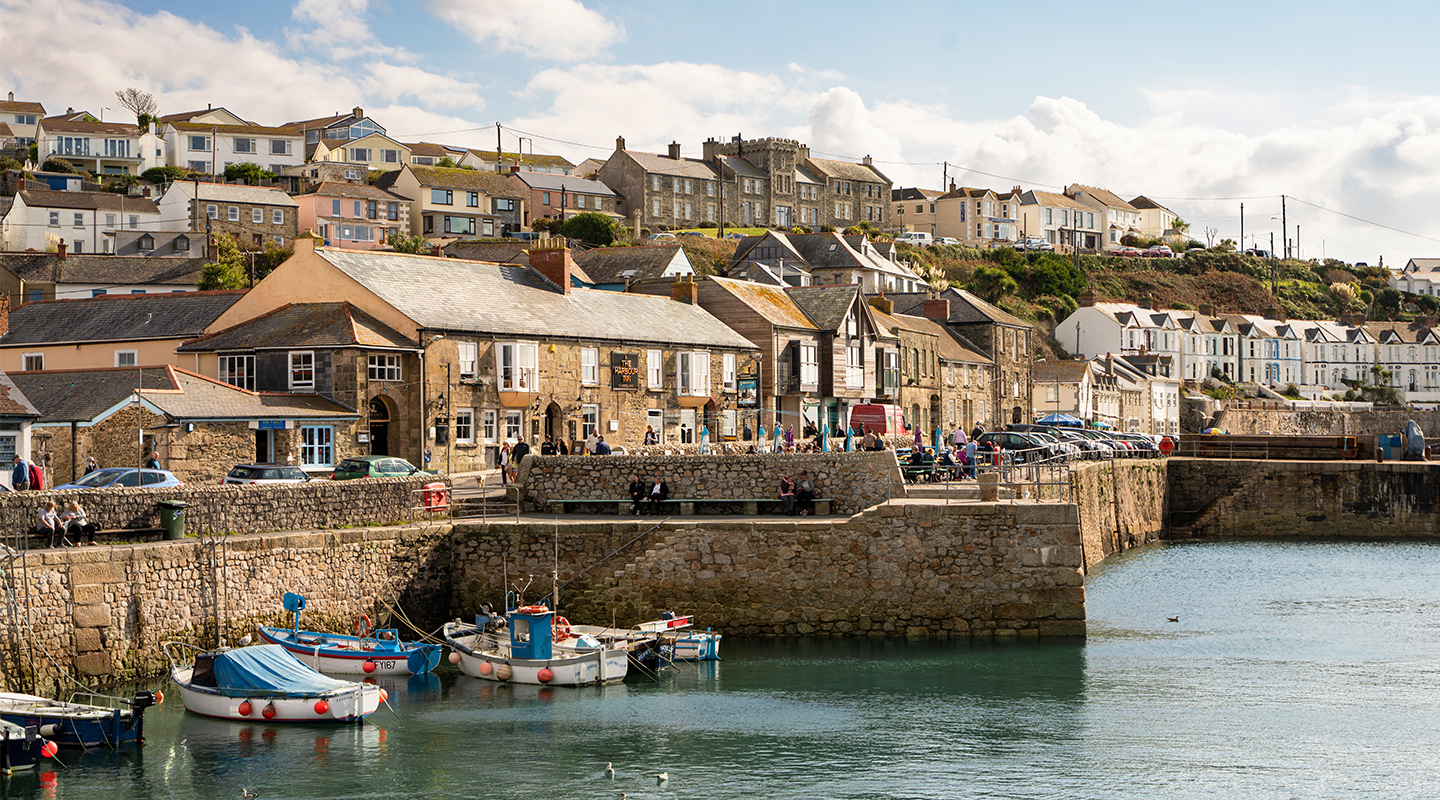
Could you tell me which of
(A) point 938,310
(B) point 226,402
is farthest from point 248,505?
(A) point 938,310

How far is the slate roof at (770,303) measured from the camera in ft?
187

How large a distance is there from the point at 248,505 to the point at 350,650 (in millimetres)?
3757

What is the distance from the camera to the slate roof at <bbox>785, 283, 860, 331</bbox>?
195ft

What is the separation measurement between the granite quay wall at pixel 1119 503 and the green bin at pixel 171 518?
76.5 ft

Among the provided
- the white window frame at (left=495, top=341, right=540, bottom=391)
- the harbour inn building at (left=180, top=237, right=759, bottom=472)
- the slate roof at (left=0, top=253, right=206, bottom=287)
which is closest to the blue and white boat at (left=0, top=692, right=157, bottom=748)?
the harbour inn building at (left=180, top=237, right=759, bottom=472)

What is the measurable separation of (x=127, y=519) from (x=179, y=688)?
3623mm

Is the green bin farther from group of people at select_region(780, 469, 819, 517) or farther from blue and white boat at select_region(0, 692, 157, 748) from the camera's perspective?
group of people at select_region(780, 469, 819, 517)

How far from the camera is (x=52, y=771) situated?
19438 millimetres

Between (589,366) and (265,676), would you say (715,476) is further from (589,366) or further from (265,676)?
(589,366)

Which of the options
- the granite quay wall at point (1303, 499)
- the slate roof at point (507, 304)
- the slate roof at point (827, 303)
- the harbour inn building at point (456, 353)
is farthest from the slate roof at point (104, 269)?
the granite quay wall at point (1303, 499)

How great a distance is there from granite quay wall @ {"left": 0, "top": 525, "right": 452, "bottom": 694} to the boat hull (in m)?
1.03

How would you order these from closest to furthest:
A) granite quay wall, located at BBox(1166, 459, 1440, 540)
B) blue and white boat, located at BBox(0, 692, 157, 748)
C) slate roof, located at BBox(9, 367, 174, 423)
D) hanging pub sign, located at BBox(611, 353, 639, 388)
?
blue and white boat, located at BBox(0, 692, 157, 748), slate roof, located at BBox(9, 367, 174, 423), hanging pub sign, located at BBox(611, 353, 639, 388), granite quay wall, located at BBox(1166, 459, 1440, 540)

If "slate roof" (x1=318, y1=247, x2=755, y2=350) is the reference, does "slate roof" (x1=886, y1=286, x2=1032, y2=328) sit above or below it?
above

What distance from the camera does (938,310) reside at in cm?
7662
